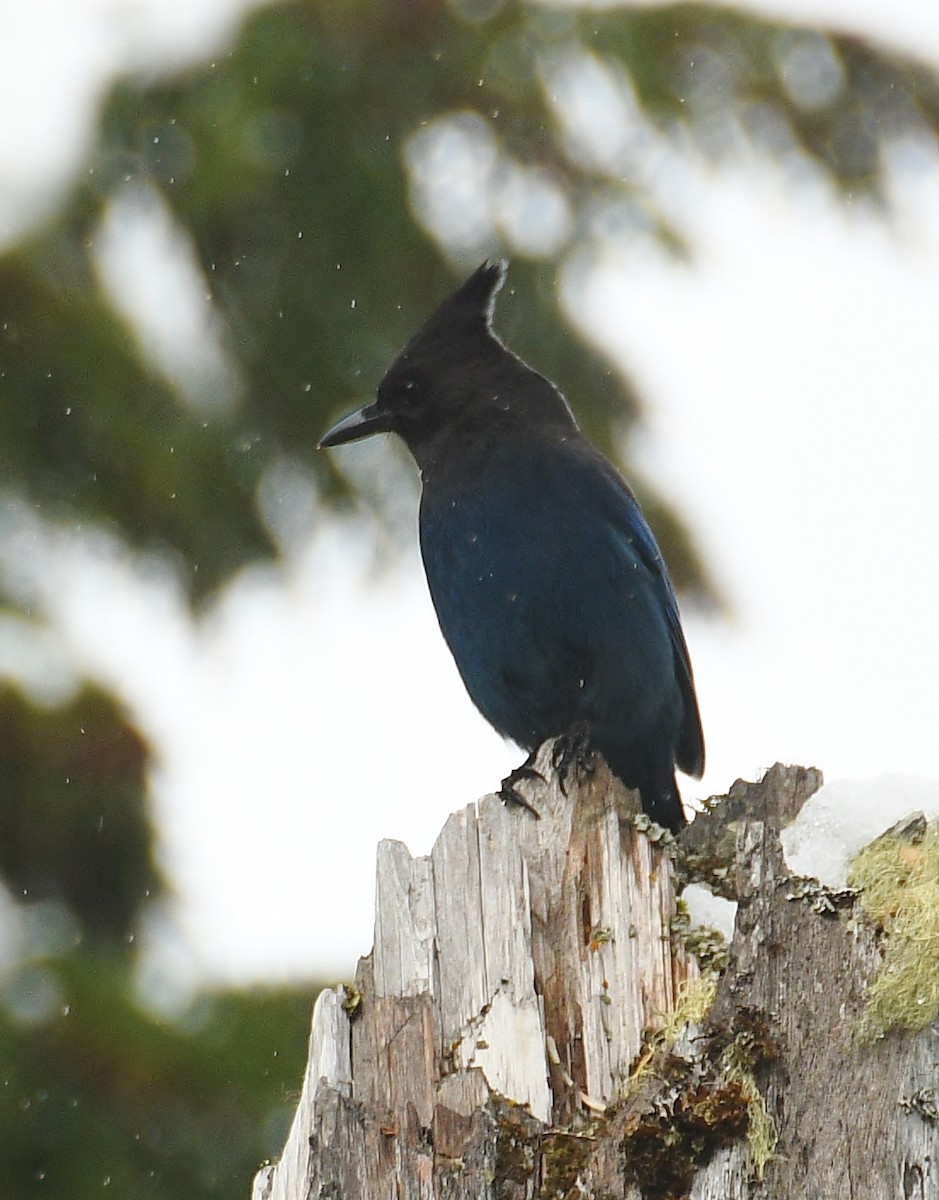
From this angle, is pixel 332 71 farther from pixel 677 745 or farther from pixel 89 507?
pixel 677 745

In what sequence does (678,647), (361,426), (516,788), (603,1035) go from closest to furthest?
1. (603,1035)
2. (516,788)
3. (678,647)
4. (361,426)

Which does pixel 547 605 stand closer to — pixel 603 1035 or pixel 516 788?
pixel 516 788

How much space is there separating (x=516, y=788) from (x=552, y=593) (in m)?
1.17

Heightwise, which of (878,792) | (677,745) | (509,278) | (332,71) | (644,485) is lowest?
(878,792)

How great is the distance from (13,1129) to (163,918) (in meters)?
→ 1.45

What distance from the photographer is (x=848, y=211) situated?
696 centimetres

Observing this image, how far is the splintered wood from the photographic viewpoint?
3.13 metres

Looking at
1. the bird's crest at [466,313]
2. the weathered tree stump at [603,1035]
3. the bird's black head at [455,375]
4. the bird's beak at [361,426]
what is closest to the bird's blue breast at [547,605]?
the bird's black head at [455,375]

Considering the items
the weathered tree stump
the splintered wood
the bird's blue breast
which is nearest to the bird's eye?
the bird's blue breast

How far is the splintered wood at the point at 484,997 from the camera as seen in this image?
123 inches

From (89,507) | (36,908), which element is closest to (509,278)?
(89,507)

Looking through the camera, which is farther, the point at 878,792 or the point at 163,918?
the point at 163,918

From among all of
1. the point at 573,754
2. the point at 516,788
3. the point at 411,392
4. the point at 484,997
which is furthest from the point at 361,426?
the point at 484,997

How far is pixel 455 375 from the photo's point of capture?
555 centimetres
